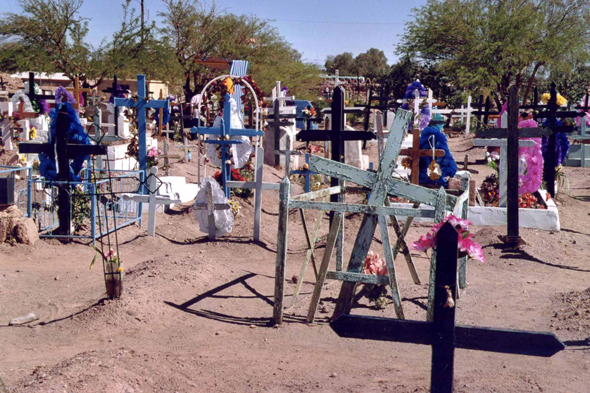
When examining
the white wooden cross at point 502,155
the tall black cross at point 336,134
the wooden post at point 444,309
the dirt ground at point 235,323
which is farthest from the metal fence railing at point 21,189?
the wooden post at point 444,309

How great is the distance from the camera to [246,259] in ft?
32.0

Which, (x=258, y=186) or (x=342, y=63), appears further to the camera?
(x=342, y=63)

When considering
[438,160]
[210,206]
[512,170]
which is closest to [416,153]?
[438,160]

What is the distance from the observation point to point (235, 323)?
6621mm

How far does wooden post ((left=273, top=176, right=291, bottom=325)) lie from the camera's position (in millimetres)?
6176

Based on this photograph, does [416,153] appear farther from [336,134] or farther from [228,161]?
[336,134]

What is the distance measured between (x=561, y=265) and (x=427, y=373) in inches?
201

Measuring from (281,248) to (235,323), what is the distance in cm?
90

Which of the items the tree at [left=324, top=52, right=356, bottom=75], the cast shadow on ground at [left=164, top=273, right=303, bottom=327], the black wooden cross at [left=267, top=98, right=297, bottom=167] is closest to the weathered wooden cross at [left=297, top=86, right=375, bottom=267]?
the cast shadow on ground at [left=164, top=273, right=303, bottom=327]

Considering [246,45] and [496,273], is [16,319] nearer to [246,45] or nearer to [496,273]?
[496,273]

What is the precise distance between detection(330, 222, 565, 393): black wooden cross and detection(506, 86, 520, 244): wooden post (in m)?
6.88

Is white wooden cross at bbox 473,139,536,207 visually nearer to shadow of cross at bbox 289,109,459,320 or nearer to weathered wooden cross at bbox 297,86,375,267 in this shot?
weathered wooden cross at bbox 297,86,375,267

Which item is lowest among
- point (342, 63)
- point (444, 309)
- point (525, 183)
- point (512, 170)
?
point (444, 309)

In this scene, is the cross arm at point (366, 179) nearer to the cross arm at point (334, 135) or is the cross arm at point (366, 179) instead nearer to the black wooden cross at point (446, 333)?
the black wooden cross at point (446, 333)
